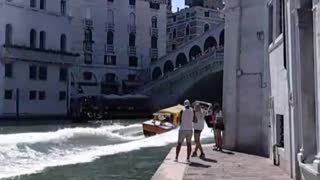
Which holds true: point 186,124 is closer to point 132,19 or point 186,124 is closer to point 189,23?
point 132,19

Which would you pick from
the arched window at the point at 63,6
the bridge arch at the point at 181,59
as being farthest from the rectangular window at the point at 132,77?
the arched window at the point at 63,6

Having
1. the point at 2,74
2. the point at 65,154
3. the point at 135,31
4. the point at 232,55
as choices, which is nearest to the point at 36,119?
the point at 2,74

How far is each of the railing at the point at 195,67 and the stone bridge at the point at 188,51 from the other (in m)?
6.07

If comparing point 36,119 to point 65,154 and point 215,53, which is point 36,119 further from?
point 65,154

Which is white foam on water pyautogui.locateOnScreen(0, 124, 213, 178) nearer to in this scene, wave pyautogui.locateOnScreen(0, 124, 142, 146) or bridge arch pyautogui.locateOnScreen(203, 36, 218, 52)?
wave pyautogui.locateOnScreen(0, 124, 142, 146)

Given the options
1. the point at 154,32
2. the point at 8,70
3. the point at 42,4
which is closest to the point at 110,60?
the point at 154,32

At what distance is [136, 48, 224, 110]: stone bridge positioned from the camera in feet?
198

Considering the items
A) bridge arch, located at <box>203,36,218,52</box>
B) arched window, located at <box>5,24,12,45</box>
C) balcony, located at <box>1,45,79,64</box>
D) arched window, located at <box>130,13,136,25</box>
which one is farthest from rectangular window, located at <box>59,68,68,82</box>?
bridge arch, located at <box>203,36,218,52</box>

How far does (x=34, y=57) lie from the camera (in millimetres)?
57812

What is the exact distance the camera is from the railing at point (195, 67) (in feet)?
196

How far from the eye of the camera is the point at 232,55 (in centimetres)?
1855

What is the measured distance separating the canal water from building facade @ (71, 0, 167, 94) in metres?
36.3

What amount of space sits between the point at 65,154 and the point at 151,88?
41.1 m

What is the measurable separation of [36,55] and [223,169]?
46.2m
